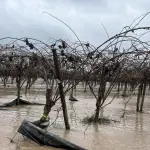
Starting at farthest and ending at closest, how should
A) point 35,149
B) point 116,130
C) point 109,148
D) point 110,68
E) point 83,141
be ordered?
1. point 110,68
2. point 116,130
3. point 83,141
4. point 109,148
5. point 35,149

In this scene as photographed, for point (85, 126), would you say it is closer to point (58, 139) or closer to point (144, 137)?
point (144, 137)

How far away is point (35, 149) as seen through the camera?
315 inches

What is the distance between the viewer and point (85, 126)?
457 inches

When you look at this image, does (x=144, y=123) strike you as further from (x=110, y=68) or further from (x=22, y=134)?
(x=22, y=134)

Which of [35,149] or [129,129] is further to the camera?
[129,129]

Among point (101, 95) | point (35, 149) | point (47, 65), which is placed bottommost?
point (35, 149)

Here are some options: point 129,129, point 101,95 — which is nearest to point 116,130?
point 129,129

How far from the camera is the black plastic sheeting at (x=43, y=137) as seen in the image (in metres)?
7.93

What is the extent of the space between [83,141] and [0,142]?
1.99 m

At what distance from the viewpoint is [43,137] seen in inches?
328

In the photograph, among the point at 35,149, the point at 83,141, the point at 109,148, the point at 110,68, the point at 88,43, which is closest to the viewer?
the point at 35,149

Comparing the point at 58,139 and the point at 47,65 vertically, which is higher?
the point at 47,65

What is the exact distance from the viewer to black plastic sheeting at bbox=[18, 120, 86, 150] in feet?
26.0

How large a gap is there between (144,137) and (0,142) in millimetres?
3985
